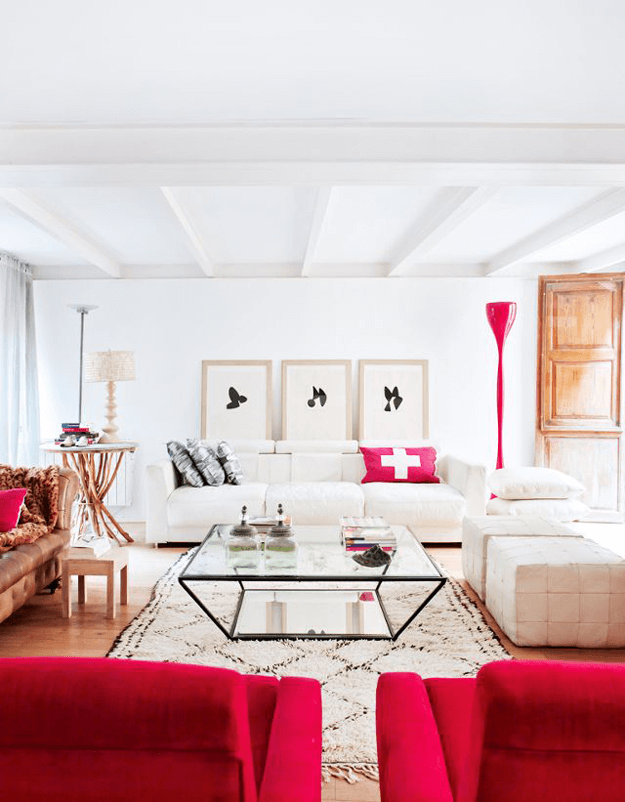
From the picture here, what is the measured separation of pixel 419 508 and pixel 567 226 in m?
2.36

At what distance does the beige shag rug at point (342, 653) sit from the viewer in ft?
7.47

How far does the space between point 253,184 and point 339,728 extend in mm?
2516

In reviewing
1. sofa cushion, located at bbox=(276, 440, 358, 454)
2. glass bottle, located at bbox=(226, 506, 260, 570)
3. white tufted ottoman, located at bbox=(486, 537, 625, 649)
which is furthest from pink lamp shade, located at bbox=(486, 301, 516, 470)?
glass bottle, located at bbox=(226, 506, 260, 570)

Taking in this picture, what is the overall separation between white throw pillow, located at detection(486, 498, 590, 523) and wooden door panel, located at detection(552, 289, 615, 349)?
5.30 feet

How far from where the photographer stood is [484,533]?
3664 millimetres

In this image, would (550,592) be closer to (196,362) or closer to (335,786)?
(335,786)

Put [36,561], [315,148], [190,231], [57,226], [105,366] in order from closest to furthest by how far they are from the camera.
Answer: [315,148] → [36,561] → [57,226] → [190,231] → [105,366]

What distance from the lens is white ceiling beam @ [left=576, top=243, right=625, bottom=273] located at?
207 inches

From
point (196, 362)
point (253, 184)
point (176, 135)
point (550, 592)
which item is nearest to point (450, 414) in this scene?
point (196, 362)

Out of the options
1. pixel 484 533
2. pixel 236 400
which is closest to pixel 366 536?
pixel 484 533

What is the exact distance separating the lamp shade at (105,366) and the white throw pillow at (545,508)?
338cm

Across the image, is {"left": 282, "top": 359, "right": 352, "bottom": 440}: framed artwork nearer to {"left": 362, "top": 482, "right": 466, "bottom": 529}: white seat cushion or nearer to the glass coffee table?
{"left": 362, "top": 482, "right": 466, "bottom": 529}: white seat cushion

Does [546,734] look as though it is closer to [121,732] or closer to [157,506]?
[121,732]

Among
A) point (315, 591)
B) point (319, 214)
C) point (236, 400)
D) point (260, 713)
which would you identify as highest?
point (319, 214)
